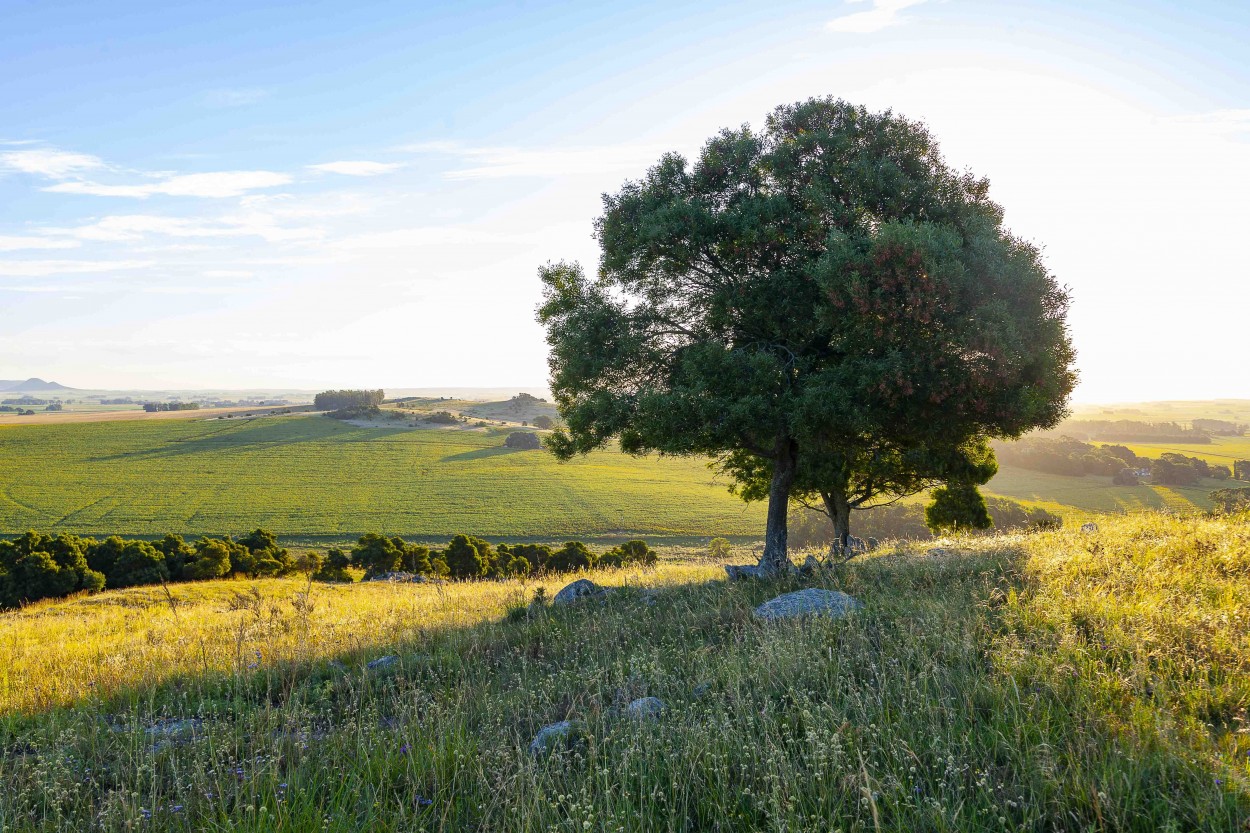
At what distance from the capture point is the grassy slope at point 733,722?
160 inches

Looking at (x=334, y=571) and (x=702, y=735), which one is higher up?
(x=702, y=735)

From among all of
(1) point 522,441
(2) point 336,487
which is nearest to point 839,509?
(2) point 336,487

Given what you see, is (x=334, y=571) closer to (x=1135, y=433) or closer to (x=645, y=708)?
(x=645, y=708)

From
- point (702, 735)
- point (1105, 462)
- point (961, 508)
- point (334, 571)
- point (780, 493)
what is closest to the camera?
point (702, 735)

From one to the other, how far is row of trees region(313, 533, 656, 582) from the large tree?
2104 centimetres

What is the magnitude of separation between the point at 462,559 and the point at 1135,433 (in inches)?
5256

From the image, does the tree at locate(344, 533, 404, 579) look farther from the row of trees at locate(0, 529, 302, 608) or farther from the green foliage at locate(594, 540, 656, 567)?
the green foliage at locate(594, 540, 656, 567)

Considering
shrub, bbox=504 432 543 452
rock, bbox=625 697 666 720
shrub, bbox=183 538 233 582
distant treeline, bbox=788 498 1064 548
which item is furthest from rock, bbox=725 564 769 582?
shrub, bbox=504 432 543 452

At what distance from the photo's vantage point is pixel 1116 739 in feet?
13.7

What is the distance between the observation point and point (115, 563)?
119ft

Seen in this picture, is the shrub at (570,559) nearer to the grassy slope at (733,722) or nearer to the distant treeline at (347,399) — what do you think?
the grassy slope at (733,722)

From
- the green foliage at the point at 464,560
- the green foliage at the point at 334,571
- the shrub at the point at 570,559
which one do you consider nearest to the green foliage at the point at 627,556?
the shrub at the point at 570,559

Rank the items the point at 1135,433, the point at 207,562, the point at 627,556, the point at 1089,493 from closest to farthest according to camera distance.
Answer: the point at 207,562
the point at 627,556
the point at 1089,493
the point at 1135,433

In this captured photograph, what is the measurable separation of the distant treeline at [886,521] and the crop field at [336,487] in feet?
30.1
